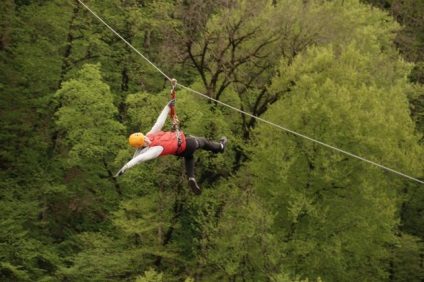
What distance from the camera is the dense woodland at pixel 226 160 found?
22.0 meters

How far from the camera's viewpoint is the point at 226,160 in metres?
25.0

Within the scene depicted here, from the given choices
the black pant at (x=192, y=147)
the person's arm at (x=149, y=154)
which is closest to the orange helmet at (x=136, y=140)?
the person's arm at (x=149, y=154)

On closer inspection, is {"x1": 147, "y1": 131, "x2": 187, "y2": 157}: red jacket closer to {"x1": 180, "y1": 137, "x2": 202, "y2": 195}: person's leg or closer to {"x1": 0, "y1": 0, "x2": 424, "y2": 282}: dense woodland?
{"x1": 180, "y1": 137, "x2": 202, "y2": 195}: person's leg

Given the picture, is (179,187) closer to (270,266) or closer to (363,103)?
(270,266)

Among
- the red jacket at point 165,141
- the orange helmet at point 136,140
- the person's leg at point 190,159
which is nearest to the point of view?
the orange helmet at point 136,140

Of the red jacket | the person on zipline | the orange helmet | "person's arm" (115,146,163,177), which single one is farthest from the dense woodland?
the orange helmet

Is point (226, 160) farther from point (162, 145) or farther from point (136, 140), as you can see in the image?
point (136, 140)

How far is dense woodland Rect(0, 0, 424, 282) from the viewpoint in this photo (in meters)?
22.0

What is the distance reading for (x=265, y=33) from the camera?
938 inches

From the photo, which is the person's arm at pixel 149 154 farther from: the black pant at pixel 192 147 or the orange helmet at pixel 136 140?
the black pant at pixel 192 147

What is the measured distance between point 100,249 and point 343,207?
28.6ft

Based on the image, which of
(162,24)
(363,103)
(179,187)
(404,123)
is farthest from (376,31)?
(179,187)

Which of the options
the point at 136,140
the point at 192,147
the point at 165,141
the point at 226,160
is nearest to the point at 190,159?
the point at 192,147

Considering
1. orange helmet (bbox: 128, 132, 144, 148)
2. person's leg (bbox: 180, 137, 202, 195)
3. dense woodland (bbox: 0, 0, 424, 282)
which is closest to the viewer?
orange helmet (bbox: 128, 132, 144, 148)
